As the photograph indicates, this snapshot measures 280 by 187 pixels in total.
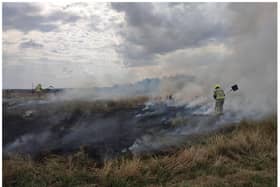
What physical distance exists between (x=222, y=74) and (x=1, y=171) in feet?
6.23

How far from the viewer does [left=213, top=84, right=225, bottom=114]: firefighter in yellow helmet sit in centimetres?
382

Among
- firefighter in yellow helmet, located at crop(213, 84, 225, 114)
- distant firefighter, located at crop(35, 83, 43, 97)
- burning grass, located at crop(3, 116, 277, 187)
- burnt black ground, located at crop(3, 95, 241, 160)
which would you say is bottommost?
burning grass, located at crop(3, 116, 277, 187)

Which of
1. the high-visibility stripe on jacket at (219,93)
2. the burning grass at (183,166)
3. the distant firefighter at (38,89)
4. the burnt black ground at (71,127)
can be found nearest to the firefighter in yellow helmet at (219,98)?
the high-visibility stripe on jacket at (219,93)

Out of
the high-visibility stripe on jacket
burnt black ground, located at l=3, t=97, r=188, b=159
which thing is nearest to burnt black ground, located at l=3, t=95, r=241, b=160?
burnt black ground, located at l=3, t=97, r=188, b=159

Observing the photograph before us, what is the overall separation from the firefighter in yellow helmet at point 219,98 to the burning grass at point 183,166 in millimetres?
210

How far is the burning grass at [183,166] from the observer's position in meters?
3.70

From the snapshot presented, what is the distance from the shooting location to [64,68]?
3740 millimetres

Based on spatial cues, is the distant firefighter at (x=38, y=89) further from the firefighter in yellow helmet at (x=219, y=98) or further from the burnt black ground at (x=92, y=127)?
the firefighter in yellow helmet at (x=219, y=98)

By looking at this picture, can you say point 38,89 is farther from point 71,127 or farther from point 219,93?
point 219,93

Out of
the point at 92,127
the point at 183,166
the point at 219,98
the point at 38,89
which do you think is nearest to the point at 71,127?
the point at 92,127

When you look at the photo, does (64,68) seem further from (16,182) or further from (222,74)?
(222,74)

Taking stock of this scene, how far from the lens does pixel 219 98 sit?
12.6 ft

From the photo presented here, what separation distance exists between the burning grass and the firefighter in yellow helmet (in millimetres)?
210

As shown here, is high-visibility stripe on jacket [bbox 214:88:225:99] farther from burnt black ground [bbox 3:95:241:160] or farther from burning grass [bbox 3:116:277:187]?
burning grass [bbox 3:116:277:187]
